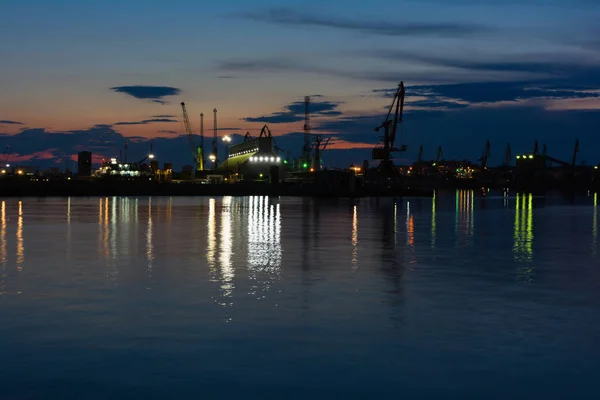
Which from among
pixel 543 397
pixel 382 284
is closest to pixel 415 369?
pixel 543 397

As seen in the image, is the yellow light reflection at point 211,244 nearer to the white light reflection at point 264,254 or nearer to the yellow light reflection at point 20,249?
the white light reflection at point 264,254

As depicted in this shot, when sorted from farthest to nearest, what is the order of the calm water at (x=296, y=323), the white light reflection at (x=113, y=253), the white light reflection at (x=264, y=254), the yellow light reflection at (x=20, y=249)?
the yellow light reflection at (x=20, y=249) → the white light reflection at (x=113, y=253) → the white light reflection at (x=264, y=254) → the calm water at (x=296, y=323)

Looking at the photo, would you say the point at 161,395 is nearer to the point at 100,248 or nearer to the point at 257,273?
the point at 257,273

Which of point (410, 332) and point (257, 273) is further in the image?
point (257, 273)

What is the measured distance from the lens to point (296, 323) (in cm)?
1808

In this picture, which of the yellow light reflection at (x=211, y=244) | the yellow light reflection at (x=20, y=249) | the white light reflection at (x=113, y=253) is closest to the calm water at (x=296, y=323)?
the yellow light reflection at (x=20, y=249)

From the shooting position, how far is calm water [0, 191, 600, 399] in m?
13.1

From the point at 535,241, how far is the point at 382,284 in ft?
72.3

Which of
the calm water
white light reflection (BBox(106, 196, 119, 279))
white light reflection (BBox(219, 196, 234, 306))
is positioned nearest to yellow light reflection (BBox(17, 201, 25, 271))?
the calm water

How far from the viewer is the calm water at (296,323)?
1315 centimetres

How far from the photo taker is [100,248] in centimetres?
3694

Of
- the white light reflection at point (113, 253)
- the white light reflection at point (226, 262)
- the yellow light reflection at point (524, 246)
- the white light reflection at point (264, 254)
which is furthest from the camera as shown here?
the yellow light reflection at point (524, 246)

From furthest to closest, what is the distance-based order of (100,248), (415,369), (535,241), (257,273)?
(535,241), (100,248), (257,273), (415,369)

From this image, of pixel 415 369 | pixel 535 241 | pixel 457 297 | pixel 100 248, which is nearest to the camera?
pixel 415 369
